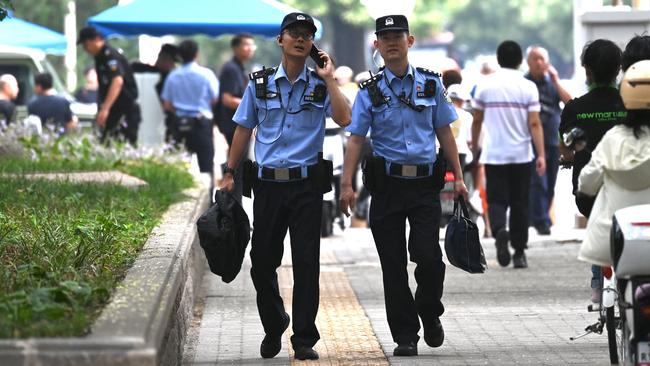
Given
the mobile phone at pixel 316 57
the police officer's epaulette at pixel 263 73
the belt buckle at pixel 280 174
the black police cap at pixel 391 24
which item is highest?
the black police cap at pixel 391 24

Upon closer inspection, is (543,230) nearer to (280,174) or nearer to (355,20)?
(280,174)

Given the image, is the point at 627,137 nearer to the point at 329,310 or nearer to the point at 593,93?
the point at 593,93

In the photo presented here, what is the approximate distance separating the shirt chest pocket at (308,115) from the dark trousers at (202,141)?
33.7 feet

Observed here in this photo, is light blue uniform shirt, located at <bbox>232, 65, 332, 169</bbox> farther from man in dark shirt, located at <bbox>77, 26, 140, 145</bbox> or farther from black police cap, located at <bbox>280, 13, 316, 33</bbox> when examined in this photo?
man in dark shirt, located at <bbox>77, 26, 140, 145</bbox>

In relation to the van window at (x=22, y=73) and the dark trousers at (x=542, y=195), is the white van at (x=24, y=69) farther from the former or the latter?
the dark trousers at (x=542, y=195)

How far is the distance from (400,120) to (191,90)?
10247mm

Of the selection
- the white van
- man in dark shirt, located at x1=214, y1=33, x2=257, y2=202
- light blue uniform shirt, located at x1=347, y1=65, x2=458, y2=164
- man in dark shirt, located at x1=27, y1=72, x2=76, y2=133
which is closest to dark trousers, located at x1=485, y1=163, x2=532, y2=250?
man in dark shirt, located at x1=214, y1=33, x2=257, y2=202

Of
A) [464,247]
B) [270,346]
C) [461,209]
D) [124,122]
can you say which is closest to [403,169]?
[461,209]

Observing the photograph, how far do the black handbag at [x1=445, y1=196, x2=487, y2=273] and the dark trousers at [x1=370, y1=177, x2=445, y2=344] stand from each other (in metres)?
0.07

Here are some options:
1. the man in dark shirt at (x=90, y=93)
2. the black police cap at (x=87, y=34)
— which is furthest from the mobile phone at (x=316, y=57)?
the man in dark shirt at (x=90, y=93)

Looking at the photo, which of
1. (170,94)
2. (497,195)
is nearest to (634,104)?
(497,195)

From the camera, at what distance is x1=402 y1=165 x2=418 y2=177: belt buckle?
920 centimetres

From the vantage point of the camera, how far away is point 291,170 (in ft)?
29.7

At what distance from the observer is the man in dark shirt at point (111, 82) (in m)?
19.2
